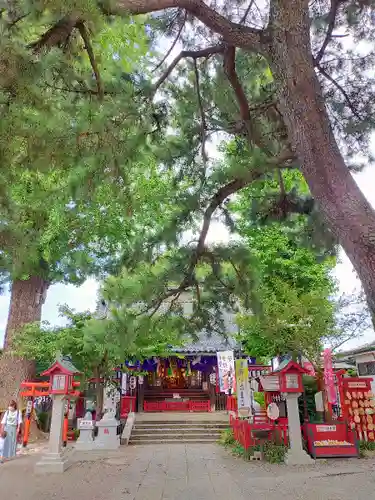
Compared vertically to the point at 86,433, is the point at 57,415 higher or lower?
higher

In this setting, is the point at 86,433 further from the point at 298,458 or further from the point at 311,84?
the point at 311,84

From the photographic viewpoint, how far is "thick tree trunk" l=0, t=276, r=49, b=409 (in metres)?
11.9

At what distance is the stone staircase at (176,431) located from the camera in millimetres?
11905

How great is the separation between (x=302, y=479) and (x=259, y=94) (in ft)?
20.4

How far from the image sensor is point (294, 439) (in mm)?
8242

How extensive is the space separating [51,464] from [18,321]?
6.08 metres

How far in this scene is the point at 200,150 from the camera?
17.9 feet

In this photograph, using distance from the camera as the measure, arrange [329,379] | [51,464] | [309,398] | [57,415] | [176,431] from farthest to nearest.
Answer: [176,431] < [309,398] < [329,379] < [57,415] < [51,464]

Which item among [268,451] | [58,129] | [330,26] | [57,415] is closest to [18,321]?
[57,415]

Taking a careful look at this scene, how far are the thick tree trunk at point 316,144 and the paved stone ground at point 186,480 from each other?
186 inches

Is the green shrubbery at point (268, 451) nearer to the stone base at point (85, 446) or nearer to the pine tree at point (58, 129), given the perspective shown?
the stone base at point (85, 446)

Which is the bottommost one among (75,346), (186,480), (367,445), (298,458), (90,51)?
(186,480)

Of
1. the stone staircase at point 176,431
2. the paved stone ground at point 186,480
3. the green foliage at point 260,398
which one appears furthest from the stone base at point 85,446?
the green foliage at point 260,398

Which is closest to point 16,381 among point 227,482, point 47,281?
point 47,281
